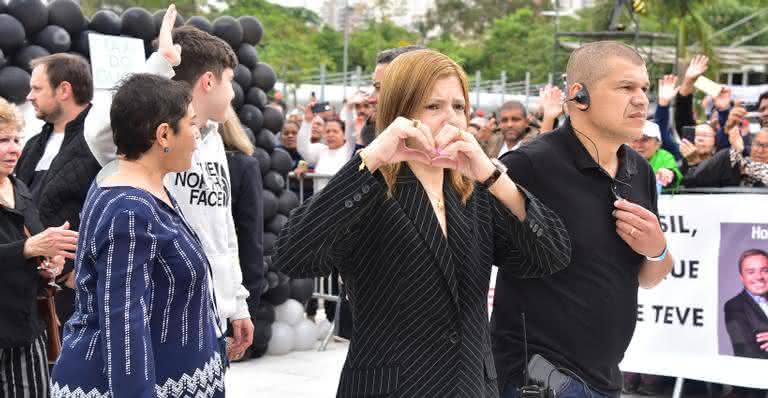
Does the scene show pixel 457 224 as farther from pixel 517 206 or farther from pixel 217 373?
pixel 217 373

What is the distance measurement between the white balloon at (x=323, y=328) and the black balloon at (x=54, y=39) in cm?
355

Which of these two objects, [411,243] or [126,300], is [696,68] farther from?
[126,300]

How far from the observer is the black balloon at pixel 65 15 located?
8.56 metres

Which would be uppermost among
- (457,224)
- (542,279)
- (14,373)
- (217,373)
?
(457,224)

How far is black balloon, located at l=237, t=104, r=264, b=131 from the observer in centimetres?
915

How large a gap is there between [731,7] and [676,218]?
204 feet

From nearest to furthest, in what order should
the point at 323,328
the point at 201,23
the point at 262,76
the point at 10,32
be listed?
Result: the point at 10,32 < the point at 201,23 < the point at 262,76 < the point at 323,328

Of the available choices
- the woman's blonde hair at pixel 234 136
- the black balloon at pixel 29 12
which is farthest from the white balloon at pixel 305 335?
the woman's blonde hair at pixel 234 136

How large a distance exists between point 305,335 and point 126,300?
22.3 ft

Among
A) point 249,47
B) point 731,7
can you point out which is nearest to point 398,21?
point 731,7

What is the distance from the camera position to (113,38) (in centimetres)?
817

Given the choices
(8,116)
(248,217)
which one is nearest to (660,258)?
(248,217)

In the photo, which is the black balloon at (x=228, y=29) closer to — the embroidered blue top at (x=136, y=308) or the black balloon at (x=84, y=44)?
the black balloon at (x=84, y=44)

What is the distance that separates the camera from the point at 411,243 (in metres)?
2.83
